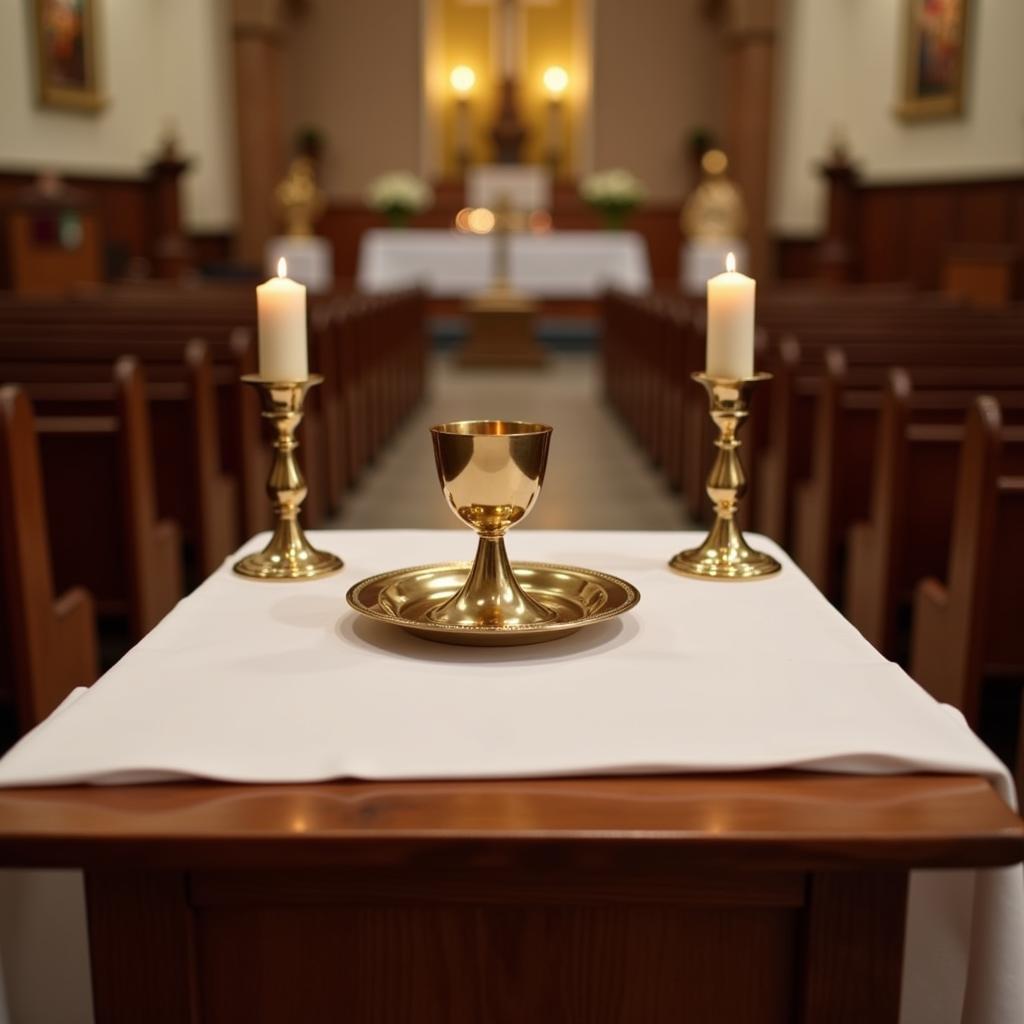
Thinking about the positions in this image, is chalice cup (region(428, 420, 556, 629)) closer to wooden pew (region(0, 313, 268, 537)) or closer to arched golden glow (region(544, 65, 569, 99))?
wooden pew (region(0, 313, 268, 537))

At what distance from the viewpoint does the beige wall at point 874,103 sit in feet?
33.4

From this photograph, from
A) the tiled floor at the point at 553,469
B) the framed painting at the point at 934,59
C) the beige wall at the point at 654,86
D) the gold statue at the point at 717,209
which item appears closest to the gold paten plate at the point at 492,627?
the tiled floor at the point at 553,469

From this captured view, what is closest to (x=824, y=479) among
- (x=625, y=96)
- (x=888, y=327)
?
(x=888, y=327)

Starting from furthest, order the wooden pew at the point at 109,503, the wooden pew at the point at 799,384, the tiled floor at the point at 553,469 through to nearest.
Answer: the tiled floor at the point at 553,469 → the wooden pew at the point at 799,384 → the wooden pew at the point at 109,503

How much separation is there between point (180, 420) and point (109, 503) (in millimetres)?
594

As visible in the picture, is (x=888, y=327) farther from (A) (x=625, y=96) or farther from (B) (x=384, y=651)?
(A) (x=625, y=96)

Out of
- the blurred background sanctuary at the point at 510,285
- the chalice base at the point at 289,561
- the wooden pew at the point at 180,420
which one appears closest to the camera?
the chalice base at the point at 289,561

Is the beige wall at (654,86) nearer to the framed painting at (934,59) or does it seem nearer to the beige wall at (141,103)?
the framed painting at (934,59)

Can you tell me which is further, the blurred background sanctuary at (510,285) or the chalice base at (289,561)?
the blurred background sanctuary at (510,285)

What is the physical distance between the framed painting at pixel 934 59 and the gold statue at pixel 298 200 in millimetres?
6167

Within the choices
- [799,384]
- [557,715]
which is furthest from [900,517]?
[557,715]

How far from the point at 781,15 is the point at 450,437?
13911 millimetres

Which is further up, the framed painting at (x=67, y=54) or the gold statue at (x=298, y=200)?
the framed painting at (x=67, y=54)

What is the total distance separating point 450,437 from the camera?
1.31 metres
